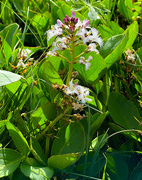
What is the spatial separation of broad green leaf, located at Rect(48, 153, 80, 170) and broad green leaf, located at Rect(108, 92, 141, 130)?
30 centimetres

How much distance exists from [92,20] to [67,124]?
61 cm

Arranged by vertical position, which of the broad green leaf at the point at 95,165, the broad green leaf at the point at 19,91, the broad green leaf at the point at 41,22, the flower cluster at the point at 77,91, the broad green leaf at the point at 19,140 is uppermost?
the broad green leaf at the point at 41,22

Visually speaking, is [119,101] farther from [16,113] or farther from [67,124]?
[16,113]

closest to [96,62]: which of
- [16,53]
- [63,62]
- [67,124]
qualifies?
[63,62]

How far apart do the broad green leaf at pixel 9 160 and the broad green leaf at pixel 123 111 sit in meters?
0.41

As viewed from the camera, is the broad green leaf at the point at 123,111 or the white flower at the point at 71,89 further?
the broad green leaf at the point at 123,111

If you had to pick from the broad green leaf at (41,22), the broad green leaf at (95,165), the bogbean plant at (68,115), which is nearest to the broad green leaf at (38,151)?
the bogbean plant at (68,115)

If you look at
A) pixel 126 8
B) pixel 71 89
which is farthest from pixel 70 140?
pixel 126 8

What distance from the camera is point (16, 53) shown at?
4.40 ft

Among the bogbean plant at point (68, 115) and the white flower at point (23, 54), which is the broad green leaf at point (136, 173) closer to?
the bogbean plant at point (68, 115)

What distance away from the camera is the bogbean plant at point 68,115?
961 mm

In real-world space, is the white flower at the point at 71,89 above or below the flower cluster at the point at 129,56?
above

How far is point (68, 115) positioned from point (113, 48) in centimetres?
42

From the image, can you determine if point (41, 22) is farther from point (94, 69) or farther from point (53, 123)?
point (53, 123)
